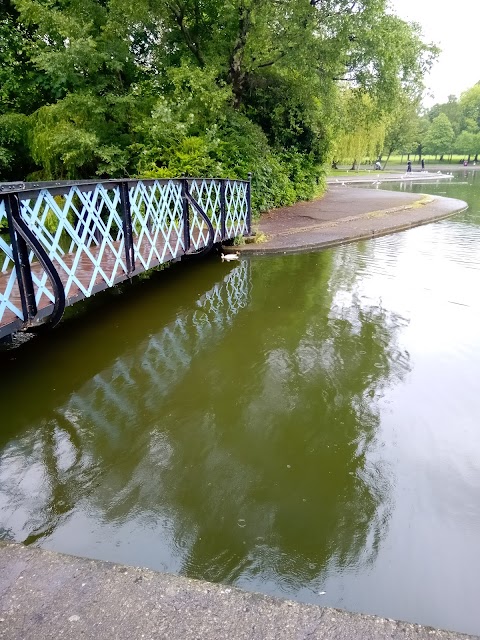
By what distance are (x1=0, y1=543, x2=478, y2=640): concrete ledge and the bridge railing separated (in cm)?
271

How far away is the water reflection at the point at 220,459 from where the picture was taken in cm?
278

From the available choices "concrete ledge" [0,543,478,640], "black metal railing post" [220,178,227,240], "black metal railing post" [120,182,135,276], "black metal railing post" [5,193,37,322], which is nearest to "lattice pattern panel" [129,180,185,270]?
"black metal railing post" [120,182,135,276]

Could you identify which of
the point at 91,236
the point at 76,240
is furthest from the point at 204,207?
the point at 76,240

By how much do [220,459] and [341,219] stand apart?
11803 mm

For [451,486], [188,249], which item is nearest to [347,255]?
[188,249]

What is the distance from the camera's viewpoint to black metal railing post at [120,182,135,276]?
647cm

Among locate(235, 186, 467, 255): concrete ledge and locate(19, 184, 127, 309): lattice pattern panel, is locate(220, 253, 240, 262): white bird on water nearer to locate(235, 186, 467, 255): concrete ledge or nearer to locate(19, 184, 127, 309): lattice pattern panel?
locate(235, 186, 467, 255): concrete ledge

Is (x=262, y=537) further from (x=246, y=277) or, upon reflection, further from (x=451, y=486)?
(x=246, y=277)

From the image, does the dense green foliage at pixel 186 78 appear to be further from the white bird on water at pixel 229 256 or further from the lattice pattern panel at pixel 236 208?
the white bird on water at pixel 229 256

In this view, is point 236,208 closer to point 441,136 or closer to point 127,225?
point 127,225

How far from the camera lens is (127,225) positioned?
6.51 m

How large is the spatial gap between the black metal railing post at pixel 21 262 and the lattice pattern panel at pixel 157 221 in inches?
93.7

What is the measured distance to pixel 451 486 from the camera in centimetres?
327

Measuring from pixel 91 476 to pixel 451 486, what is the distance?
256 cm
